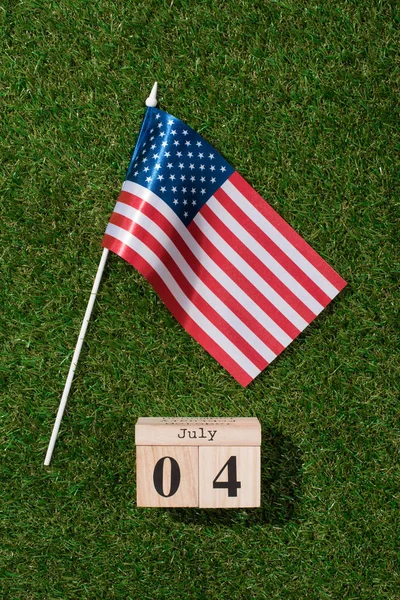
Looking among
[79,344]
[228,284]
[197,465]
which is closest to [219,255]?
[228,284]

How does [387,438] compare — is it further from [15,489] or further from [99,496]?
[15,489]

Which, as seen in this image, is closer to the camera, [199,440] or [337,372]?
[199,440]

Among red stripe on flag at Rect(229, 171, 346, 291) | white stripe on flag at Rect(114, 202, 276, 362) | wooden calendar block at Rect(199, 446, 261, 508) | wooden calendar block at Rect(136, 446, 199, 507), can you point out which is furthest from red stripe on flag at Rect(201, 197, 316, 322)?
wooden calendar block at Rect(136, 446, 199, 507)

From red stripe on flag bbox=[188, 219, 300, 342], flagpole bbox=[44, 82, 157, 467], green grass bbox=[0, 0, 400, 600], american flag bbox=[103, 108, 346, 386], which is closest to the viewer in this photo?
american flag bbox=[103, 108, 346, 386]

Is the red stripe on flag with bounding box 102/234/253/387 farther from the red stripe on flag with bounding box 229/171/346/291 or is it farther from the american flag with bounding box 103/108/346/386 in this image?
→ the red stripe on flag with bounding box 229/171/346/291

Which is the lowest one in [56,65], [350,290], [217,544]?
[217,544]

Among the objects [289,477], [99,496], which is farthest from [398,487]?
[99,496]
